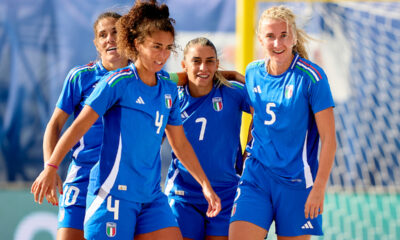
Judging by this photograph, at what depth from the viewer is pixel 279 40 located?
11.3 ft

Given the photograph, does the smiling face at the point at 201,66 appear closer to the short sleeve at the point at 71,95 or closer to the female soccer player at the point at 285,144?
the female soccer player at the point at 285,144

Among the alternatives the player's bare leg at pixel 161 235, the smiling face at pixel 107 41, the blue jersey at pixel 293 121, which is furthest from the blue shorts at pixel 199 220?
the smiling face at pixel 107 41

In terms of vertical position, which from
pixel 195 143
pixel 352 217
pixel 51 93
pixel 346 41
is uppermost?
pixel 346 41

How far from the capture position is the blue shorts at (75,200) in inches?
139

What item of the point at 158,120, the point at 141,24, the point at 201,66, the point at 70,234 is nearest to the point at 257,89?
the point at 201,66

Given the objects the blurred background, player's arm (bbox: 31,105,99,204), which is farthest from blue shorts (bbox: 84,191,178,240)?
the blurred background

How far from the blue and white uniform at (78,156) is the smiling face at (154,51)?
1.80 feet

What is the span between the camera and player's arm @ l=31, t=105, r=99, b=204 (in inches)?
112

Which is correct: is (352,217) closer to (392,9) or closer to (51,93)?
(392,9)

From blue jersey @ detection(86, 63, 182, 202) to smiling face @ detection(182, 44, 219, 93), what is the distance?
65cm

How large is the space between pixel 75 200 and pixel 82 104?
0.58 m

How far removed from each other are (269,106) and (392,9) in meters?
3.21

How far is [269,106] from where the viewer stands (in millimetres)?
3457

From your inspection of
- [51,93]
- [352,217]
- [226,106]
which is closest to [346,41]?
[352,217]
